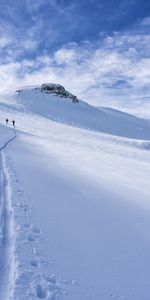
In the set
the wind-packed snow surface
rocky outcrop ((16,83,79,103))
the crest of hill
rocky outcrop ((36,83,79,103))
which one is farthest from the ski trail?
rocky outcrop ((36,83,79,103))

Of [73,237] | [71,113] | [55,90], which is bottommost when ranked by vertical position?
[73,237]

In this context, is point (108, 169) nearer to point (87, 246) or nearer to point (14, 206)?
point (14, 206)

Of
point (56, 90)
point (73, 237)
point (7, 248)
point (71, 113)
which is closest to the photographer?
point (7, 248)

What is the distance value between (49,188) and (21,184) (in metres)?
0.82

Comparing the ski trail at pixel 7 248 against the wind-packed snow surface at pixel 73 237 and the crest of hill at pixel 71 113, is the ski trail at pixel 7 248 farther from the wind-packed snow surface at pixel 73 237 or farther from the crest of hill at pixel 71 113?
the crest of hill at pixel 71 113

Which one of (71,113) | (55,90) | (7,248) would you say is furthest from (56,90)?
(7,248)

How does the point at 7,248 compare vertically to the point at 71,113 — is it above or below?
Answer: below

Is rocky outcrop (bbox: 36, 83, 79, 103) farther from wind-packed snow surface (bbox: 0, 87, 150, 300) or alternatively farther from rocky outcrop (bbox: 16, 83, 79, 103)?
wind-packed snow surface (bbox: 0, 87, 150, 300)

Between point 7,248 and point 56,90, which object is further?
point 56,90

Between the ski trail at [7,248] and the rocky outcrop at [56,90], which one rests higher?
the rocky outcrop at [56,90]

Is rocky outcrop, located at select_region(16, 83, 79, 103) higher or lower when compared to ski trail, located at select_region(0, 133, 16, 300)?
higher

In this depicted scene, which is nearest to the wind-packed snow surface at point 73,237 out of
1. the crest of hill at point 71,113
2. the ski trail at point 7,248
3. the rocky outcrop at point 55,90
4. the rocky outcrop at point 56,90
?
the ski trail at point 7,248

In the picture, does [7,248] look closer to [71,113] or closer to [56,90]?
[71,113]

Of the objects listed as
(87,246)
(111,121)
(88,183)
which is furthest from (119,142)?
(111,121)
